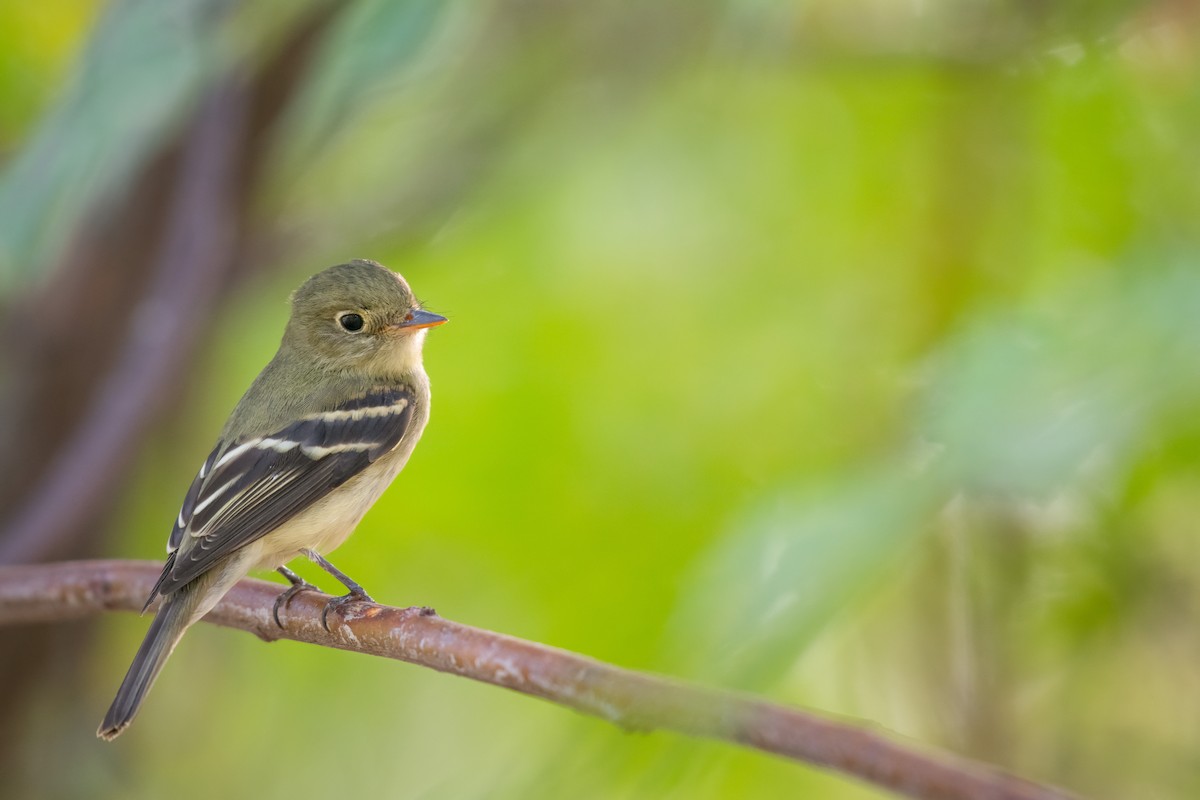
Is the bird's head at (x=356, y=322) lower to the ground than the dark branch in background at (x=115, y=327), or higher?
higher

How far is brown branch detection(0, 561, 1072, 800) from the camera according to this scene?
122cm

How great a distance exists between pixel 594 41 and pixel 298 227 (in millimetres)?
1133

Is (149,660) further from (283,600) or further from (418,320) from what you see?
(418,320)

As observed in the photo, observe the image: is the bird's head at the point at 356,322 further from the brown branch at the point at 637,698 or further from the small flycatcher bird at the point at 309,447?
the brown branch at the point at 637,698

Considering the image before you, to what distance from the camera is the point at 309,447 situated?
299cm

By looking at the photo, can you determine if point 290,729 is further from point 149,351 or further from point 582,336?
point 582,336

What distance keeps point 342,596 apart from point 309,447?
1.69 ft

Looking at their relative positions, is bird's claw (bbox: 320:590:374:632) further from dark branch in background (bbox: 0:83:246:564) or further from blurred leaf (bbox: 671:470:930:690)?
dark branch in background (bbox: 0:83:246:564)

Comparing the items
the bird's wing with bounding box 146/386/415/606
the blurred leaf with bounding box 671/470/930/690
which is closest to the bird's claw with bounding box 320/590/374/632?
the bird's wing with bounding box 146/386/415/606

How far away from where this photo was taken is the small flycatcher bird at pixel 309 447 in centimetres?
260

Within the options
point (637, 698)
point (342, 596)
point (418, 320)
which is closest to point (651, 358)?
point (418, 320)

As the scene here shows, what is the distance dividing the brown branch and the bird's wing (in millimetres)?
417

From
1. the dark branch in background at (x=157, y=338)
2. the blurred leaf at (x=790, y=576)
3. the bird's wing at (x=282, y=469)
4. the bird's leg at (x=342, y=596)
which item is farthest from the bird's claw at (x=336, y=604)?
the dark branch in background at (x=157, y=338)

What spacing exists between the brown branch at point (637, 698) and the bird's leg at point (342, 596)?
23 millimetres
